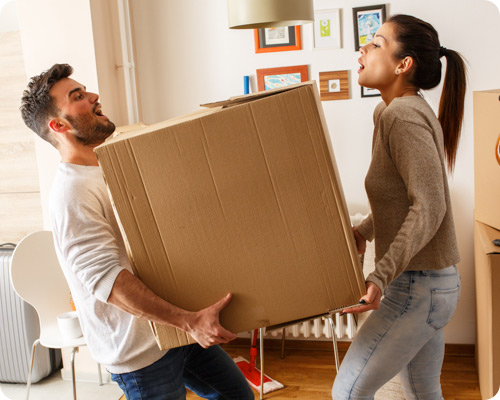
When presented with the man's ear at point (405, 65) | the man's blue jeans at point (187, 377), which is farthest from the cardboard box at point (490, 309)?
the man's blue jeans at point (187, 377)

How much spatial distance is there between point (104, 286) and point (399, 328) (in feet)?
2.31

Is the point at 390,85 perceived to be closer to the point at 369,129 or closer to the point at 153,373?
the point at 153,373

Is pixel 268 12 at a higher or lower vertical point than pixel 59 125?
higher

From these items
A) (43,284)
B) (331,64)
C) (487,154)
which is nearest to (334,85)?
(331,64)

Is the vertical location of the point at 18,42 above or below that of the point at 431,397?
above

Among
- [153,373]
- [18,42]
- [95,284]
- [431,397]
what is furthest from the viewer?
[18,42]

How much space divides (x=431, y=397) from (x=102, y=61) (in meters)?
2.07

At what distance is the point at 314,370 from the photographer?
104 inches

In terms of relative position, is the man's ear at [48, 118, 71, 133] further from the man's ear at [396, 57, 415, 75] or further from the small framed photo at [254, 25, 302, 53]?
the small framed photo at [254, 25, 302, 53]

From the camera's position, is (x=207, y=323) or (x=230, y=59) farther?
(x=230, y=59)

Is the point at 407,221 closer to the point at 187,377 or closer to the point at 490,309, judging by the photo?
the point at 187,377

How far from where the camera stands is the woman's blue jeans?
4.17ft

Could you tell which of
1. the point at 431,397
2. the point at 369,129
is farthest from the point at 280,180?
the point at 369,129

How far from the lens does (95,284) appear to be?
1154 millimetres
